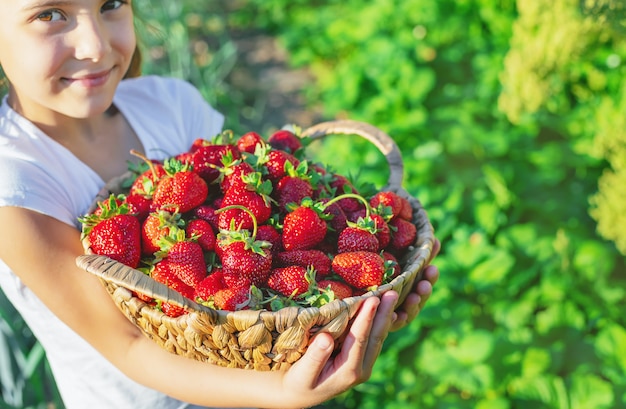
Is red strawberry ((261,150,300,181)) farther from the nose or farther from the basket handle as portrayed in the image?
the nose

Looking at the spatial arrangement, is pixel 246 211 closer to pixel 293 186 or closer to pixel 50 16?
pixel 293 186

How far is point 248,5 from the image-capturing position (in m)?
5.87

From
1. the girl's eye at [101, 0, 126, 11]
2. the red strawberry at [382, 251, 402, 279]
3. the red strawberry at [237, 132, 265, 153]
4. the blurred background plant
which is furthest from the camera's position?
the blurred background plant

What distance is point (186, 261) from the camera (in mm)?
1259

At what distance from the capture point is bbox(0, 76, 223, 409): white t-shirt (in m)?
1.41

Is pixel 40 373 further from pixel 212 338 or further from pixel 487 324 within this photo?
pixel 487 324

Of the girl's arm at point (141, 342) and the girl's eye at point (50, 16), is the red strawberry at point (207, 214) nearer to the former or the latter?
the girl's arm at point (141, 342)

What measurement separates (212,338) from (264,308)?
107 millimetres

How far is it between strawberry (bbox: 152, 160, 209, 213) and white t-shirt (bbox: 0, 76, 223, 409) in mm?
225

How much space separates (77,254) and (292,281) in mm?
465

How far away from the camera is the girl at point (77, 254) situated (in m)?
1.29

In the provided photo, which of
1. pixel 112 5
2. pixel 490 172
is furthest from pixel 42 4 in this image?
pixel 490 172

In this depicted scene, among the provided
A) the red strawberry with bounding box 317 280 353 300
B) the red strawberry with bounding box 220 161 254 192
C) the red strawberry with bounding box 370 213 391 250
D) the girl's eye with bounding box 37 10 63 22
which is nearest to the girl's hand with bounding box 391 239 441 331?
the red strawberry with bounding box 370 213 391 250

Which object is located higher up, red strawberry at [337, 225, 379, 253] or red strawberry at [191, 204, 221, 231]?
red strawberry at [191, 204, 221, 231]
